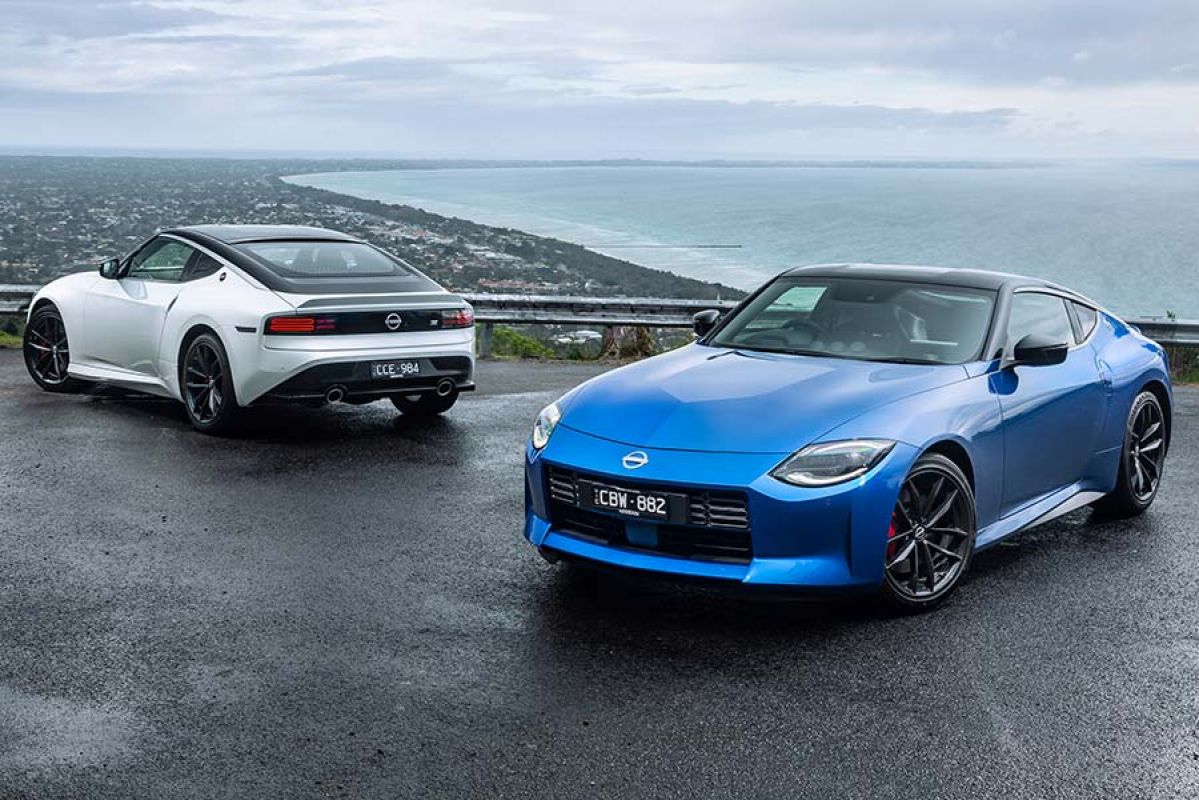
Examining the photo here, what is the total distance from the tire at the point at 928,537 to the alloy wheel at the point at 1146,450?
2.23 m

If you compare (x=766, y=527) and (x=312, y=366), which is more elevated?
(x=766, y=527)

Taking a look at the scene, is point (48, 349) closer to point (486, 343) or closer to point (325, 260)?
point (325, 260)

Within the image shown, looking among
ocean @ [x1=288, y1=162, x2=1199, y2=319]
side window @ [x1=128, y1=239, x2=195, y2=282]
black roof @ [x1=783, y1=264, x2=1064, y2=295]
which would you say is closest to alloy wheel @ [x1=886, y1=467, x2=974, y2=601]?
black roof @ [x1=783, y1=264, x2=1064, y2=295]

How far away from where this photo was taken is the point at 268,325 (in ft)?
33.5

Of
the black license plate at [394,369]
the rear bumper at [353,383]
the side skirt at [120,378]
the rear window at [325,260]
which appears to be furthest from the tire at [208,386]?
the black license plate at [394,369]

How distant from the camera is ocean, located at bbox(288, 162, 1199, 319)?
6294cm

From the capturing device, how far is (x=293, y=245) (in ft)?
36.3

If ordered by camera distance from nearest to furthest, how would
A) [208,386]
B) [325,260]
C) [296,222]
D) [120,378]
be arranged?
[208,386]
[325,260]
[120,378]
[296,222]

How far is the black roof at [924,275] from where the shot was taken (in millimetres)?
7555

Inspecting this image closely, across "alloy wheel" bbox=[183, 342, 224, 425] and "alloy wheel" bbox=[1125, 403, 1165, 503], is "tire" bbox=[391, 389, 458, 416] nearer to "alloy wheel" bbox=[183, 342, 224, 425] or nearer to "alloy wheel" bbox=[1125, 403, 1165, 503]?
"alloy wheel" bbox=[183, 342, 224, 425]

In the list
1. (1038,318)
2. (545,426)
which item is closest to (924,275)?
(1038,318)

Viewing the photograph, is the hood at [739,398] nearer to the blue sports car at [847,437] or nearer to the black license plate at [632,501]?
the blue sports car at [847,437]

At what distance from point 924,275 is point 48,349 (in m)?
8.36

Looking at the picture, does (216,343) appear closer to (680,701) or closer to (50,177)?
(680,701)
